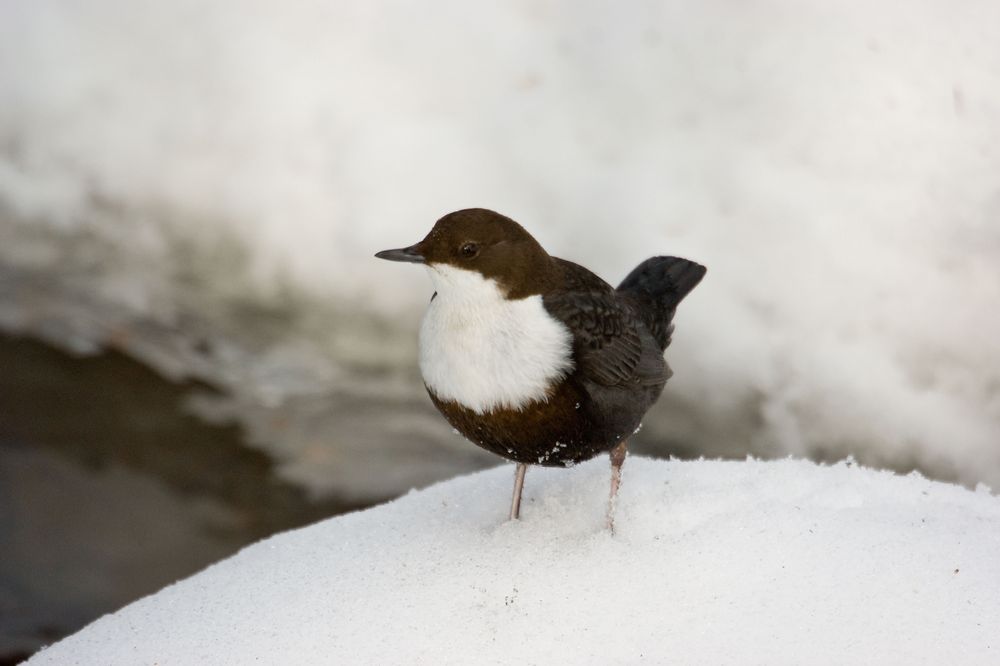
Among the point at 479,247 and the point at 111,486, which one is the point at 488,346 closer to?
the point at 479,247

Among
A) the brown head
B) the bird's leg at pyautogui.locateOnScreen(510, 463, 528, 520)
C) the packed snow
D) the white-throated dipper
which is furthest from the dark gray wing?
the packed snow

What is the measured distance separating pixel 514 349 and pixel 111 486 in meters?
2.08

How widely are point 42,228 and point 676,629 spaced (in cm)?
286

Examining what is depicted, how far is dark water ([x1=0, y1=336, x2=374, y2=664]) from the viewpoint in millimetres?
3807

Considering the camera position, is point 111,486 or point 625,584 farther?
point 111,486

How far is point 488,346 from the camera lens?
95.8 inches

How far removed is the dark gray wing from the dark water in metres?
1.67

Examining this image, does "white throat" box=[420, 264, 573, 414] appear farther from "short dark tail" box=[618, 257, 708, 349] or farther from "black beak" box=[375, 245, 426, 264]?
"short dark tail" box=[618, 257, 708, 349]

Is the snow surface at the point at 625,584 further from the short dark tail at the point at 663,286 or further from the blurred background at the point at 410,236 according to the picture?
the blurred background at the point at 410,236

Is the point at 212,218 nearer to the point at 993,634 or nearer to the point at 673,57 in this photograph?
the point at 673,57

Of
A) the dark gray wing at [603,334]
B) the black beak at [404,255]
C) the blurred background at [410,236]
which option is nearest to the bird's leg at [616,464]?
the dark gray wing at [603,334]

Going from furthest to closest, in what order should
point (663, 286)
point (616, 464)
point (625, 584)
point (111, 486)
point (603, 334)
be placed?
point (111, 486) < point (663, 286) < point (616, 464) < point (603, 334) < point (625, 584)

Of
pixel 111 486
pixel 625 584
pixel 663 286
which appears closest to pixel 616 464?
pixel 625 584

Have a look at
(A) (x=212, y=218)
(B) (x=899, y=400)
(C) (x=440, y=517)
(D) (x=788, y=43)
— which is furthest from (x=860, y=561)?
(A) (x=212, y=218)
